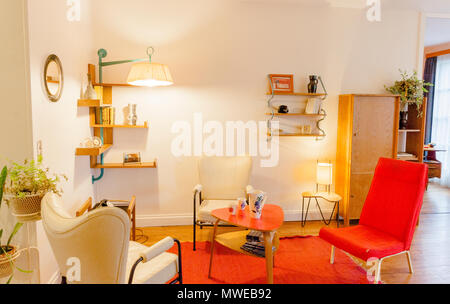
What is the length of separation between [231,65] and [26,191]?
2.77m

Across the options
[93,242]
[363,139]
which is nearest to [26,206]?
[93,242]

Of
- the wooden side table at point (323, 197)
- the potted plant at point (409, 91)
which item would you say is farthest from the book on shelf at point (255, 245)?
the potted plant at point (409, 91)

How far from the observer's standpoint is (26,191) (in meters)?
2.01

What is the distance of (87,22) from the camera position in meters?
3.57

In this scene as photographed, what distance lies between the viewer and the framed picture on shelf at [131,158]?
3.85 metres

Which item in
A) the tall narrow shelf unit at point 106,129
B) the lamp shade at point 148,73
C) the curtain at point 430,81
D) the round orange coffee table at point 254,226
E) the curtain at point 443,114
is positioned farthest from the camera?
the curtain at point 430,81

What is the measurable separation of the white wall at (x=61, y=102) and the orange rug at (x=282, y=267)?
3.93 feet

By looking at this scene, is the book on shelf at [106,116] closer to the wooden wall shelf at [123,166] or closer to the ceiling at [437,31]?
the wooden wall shelf at [123,166]

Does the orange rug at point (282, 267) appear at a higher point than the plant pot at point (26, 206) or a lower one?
lower

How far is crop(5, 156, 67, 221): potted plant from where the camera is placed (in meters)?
1.97

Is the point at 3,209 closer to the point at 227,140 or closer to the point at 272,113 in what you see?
the point at 227,140

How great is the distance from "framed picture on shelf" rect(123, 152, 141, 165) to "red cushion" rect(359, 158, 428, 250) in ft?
8.41

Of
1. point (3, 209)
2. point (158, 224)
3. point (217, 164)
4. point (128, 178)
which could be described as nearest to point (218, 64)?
point (217, 164)

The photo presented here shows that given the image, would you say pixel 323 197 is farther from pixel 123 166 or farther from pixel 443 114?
pixel 443 114
